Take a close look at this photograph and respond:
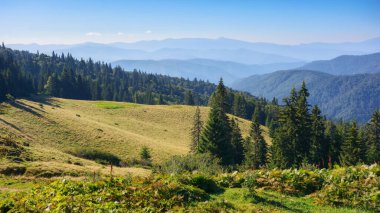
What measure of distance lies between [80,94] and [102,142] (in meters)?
98.9

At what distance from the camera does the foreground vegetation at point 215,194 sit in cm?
1159

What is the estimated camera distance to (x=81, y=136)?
51.2 meters

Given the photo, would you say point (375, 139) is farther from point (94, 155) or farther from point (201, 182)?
point (201, 182)

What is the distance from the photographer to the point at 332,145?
177 feet

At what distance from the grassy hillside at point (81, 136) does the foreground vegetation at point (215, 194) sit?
12.0 metres

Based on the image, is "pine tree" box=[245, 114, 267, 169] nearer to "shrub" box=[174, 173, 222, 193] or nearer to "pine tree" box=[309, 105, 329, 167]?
"pine tree" box=[309, 105, 329, 167]

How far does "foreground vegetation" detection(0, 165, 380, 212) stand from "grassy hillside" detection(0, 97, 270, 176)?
1198 cm

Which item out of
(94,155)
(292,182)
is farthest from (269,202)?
(94,155)

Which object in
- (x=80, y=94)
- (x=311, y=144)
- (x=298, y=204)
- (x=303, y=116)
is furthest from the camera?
(x=80, y=94)

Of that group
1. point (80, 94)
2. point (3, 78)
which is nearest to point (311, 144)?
point (3, 78)

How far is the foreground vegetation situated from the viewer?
1159 cm

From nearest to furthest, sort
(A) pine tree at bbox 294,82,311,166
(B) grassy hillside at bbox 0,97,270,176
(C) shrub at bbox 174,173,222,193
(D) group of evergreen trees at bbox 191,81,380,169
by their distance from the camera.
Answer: (C) shrub at bbox 174,173,222,193 < (B) grassy hillside at bbox 0,97,270,176 < (D) group of evergreen trees at bbox 191,81,380,169 < (A) pine tree at bbox 294,82,311,166

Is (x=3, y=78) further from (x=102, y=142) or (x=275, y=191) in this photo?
(x=275, y=191)

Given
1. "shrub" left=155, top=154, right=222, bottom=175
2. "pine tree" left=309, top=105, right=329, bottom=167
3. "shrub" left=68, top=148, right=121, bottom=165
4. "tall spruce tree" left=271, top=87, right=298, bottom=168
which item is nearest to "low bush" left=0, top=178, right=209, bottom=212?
"shrub" left=155, top=154, right=222, bottom=175
